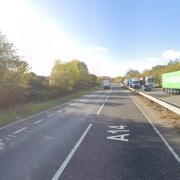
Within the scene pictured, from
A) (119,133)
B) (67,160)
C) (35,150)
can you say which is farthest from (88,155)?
(119,133)

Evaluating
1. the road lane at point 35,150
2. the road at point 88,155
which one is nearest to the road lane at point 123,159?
the road at point 88,155

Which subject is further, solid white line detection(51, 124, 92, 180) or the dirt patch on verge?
the dirt patch on verge

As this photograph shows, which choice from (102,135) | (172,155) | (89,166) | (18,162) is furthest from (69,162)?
(102,135)

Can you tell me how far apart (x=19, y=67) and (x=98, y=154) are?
23067mm

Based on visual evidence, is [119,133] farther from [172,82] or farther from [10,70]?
[172,82]

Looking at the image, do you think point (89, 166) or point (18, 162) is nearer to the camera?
point (89, 166)

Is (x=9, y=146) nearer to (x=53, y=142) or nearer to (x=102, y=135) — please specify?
(x=53, y=142)

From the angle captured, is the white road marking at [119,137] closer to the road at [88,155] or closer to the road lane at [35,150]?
the road at [88,155]

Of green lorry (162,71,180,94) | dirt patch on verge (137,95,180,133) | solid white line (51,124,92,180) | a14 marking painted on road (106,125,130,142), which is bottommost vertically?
dirt patch on verge (137,95,180,133)

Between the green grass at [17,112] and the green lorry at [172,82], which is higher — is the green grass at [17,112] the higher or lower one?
the lower one

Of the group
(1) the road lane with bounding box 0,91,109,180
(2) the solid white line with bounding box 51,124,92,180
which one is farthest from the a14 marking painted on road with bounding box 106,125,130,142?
(1) the road lane with bounding box 0,91,109,180

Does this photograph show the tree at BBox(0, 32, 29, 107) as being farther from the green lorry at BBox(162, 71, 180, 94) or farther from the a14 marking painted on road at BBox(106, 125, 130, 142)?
the green lorry at BBox(162, 71, 180, 94)

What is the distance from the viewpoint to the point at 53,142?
11.9m

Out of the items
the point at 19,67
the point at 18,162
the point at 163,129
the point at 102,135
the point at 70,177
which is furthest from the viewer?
the point at 19,67
